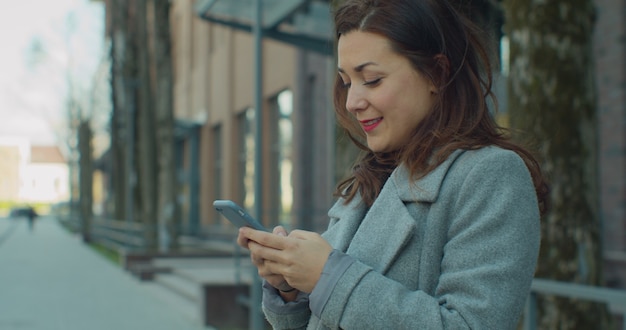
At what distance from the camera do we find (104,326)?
38.3 feet

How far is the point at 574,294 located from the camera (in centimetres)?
412

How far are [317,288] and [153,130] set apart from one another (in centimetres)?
2222

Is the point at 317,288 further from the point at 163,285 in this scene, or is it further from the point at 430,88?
the point at 163,285

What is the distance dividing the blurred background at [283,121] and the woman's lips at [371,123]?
348 mm

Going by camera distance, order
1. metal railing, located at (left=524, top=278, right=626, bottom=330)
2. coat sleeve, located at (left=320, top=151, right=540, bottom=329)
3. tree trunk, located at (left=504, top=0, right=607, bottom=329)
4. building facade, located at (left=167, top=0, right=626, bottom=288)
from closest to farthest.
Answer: coat sleeve, located at (left=320, top=151, right=540, bottom=329), metal railing, located at (left=524, top=278, right=626, bottom=330), tree trunk, located at (left=504, top=0, right=607, bottom=329), building facade, located at (left=167, top=0, right=626, bottom=288)

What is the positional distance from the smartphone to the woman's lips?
30cm

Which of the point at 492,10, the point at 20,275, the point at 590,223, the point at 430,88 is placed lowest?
the point at 20,275

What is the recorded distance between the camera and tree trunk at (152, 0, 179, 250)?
20.4 metres

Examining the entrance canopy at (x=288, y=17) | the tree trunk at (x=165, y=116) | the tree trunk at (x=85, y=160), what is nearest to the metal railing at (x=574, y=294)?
the entrance canopy at (x=288, y=17)

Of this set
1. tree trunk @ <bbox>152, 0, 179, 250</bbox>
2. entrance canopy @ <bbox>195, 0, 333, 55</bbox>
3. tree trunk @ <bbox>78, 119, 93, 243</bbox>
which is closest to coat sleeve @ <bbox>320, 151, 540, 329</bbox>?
entrance canopy @ <bbox>195, 0, 333, 55</bbox>

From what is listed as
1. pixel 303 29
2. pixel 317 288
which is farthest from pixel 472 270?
pixel 303 29

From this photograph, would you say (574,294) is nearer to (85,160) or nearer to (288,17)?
(288,17)

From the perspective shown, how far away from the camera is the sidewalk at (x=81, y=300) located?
11953mm

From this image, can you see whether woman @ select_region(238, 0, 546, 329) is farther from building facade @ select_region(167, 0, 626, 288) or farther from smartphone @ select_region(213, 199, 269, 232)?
building facade @ select_region(167, 0, 626, 288)
